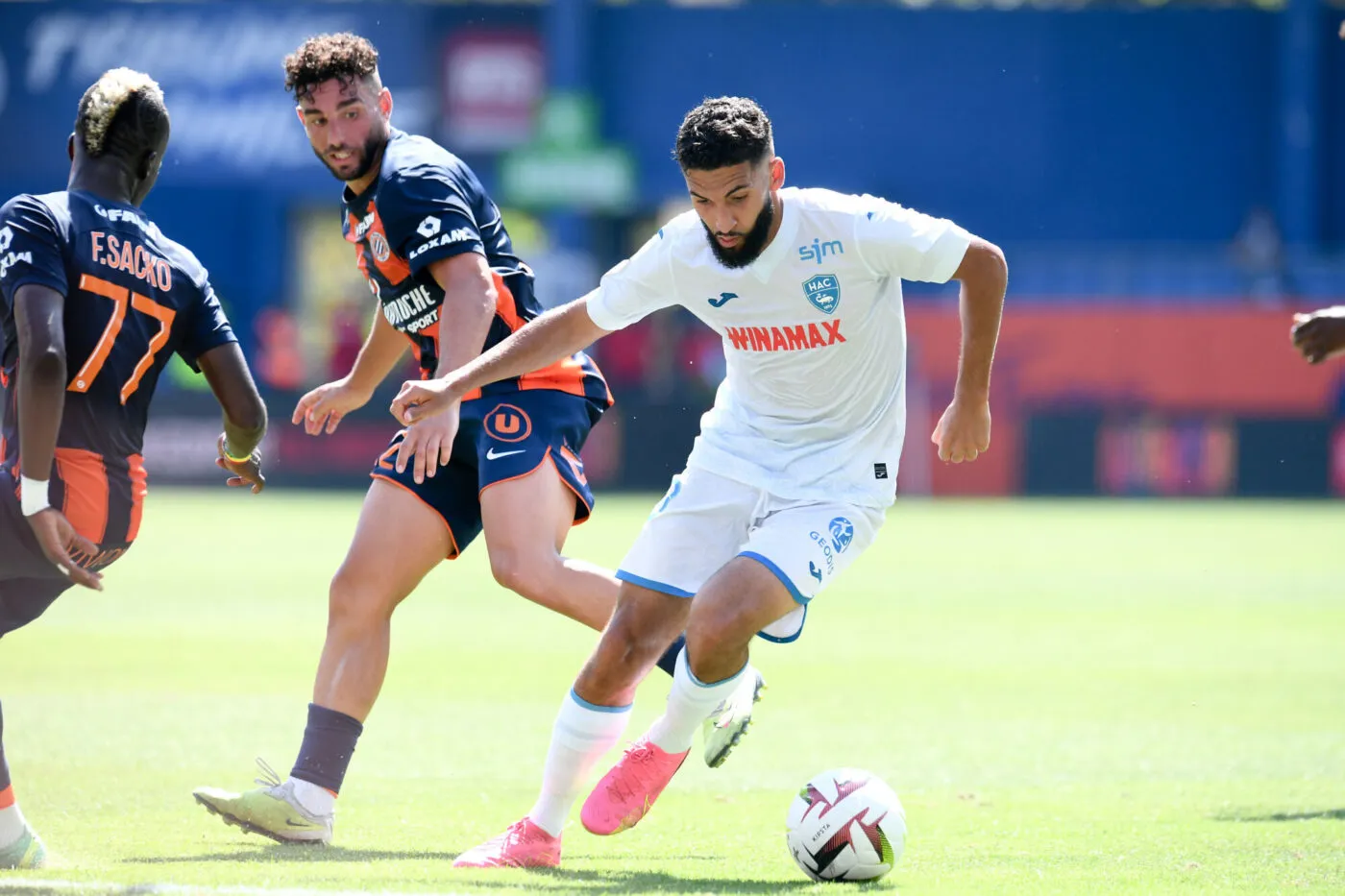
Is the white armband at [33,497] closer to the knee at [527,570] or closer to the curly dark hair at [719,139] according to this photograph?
the knee at [527,570]

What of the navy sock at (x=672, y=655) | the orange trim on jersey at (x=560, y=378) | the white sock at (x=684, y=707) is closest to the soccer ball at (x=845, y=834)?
the white sock at (x=684, y=707)

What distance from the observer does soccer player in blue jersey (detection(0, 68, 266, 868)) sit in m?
5.18

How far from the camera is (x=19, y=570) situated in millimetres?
5438

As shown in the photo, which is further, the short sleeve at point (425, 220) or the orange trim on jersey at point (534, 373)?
the orange trim on jersey at point (534, 373)

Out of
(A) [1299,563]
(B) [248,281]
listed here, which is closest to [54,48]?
(B) [248,281]

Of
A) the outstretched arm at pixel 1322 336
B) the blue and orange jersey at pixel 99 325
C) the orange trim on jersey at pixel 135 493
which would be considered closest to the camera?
the outstretched arm at pixel 1322 336

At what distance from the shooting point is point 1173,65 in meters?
33.9

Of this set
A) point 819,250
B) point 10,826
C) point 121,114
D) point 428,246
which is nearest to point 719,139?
point 819,250

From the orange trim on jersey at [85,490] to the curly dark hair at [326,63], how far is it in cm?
142

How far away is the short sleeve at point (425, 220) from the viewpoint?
5945 mm

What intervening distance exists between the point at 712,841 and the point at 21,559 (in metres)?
2.39

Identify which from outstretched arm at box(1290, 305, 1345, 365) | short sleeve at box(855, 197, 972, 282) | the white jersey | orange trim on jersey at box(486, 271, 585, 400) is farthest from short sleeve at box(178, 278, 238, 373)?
outstretched arm at box(1290, 305, 1345, 365)

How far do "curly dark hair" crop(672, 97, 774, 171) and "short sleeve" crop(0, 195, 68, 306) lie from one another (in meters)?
1.85

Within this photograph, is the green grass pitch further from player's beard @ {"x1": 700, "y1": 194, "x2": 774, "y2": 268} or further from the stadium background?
the stadium background
